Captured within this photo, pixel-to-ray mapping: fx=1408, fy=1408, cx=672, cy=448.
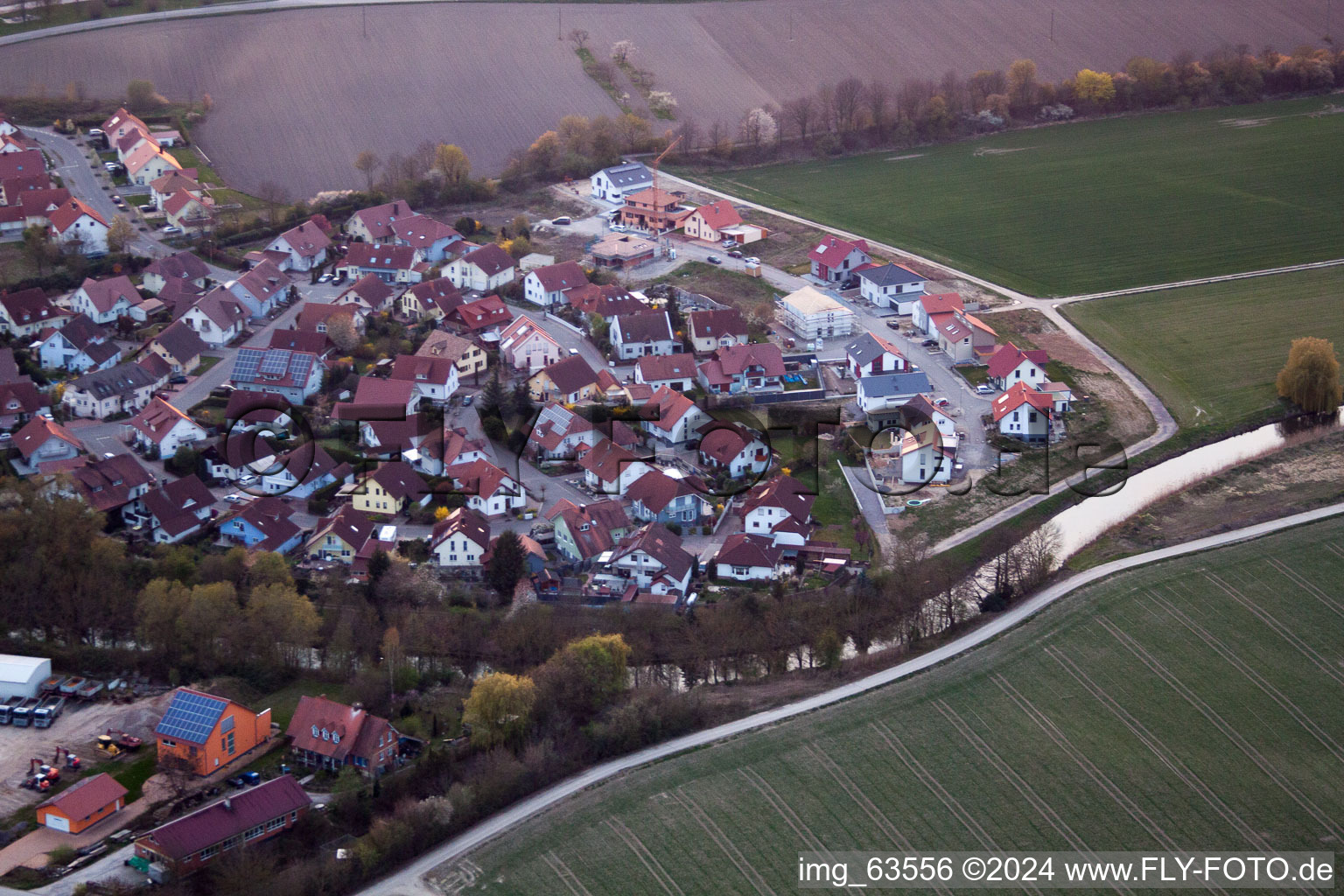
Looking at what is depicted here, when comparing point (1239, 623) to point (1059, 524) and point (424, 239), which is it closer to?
point (1059, 524)

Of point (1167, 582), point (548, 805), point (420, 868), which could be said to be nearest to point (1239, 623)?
point (1167, 582)

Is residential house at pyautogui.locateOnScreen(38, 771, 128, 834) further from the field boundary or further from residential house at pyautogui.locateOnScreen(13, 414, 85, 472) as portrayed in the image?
residential house at pyautogui.locateOnScreen(13, 414, 85, 472)

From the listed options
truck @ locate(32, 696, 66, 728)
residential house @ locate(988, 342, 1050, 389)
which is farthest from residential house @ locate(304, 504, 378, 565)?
residential house @ locate(988, 342, 1050, 389)

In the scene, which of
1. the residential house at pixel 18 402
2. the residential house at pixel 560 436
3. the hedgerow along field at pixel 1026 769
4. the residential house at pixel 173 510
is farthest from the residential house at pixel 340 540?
the residential house at pixel 18 402

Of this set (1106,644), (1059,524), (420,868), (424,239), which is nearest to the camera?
(420,868)

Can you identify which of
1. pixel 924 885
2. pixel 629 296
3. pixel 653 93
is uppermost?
pixel 653 93

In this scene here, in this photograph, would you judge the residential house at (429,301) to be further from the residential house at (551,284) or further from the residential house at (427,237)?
the residential house at (427,237)
